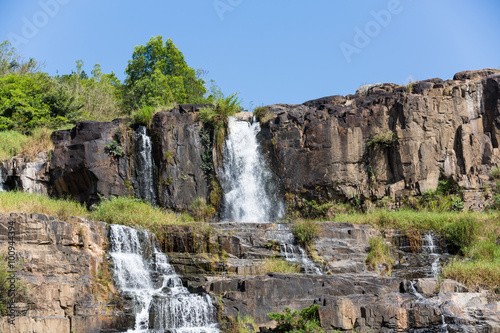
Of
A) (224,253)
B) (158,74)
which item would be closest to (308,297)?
(224,253)

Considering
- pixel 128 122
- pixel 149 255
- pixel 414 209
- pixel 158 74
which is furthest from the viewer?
pixel 158 74

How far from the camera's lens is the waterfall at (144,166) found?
2019 centimetres

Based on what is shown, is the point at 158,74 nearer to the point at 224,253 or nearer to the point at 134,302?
the point at 224,253

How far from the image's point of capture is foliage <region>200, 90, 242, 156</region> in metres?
21.1

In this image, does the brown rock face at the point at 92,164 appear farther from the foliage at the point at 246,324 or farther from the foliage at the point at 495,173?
the foliage at the point at 495,173

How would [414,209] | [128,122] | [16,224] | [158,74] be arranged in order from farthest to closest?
[158,74], [128,122], [414,209], [16,224]

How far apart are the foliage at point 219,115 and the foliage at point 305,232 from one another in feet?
21.5

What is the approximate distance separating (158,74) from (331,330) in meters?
23.8

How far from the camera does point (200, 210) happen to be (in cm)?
1969

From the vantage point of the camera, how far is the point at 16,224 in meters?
11.8

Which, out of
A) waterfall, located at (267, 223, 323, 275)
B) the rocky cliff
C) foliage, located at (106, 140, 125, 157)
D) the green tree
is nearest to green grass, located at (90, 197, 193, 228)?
the rocky cliff

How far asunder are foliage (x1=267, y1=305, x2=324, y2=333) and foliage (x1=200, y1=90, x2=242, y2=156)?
1117 centimetres

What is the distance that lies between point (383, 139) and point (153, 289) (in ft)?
38.5

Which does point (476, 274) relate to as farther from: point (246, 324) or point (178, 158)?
point (178, 158)
